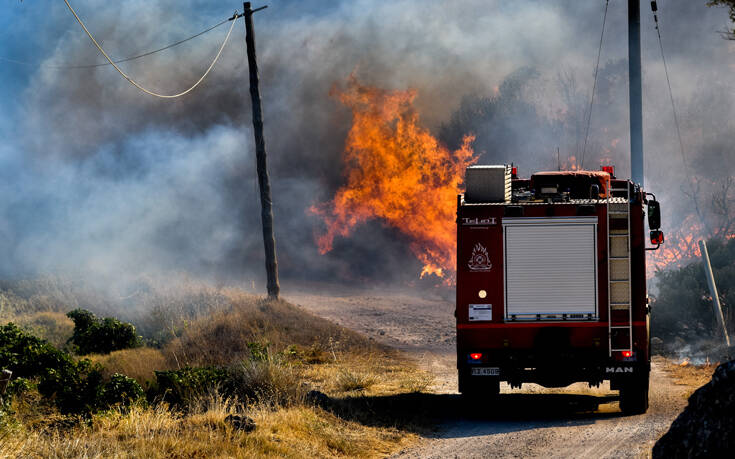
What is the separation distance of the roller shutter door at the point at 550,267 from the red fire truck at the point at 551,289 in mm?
15

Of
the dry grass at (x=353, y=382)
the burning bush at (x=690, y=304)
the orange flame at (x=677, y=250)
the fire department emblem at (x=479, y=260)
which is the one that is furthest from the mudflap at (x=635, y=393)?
the orange flame at (x=677, y=250)

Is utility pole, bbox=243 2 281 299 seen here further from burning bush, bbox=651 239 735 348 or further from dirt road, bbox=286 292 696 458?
burning bush, bbox=651 239 735 348

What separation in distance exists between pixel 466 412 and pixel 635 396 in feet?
8.52

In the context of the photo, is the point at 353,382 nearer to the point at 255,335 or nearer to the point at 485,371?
the point at 485,371

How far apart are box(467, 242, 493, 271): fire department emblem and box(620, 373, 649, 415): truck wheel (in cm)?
274

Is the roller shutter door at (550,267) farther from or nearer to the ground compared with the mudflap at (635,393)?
farther from the ground

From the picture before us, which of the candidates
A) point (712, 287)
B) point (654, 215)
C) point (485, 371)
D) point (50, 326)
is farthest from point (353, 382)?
point (50, 326)

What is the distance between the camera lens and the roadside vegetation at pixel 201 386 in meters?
9.57

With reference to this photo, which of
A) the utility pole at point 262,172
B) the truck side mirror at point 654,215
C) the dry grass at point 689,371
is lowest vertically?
the dry grass at point 689,371

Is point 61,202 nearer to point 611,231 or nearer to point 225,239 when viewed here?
point 225,239

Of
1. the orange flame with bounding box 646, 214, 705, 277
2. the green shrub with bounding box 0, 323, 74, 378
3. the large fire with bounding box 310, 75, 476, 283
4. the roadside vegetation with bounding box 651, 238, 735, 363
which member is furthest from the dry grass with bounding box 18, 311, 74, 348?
the orange flame with bounding box 646, 214, 705, 277

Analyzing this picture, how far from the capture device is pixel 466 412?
13.4 m

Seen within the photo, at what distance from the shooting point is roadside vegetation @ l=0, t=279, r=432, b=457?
9570 mm

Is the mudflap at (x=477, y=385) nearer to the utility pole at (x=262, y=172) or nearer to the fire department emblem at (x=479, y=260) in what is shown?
the fire department emblem at (x=479, y=260)
